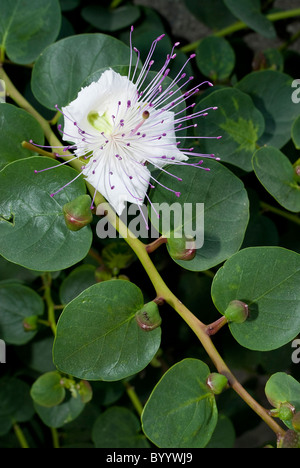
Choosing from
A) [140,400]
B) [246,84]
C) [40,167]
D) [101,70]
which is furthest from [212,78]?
[140,400]

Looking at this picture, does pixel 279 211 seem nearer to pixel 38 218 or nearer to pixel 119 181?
pixel 119 181

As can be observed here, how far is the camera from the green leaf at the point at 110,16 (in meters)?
1.35

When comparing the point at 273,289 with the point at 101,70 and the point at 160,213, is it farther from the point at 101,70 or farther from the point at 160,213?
the point at 101,70

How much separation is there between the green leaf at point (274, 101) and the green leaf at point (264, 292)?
0.42 metres

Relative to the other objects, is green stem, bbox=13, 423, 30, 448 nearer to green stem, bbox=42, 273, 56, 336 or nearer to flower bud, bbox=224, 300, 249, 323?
green stem, bbox=42, 273, 56, 336

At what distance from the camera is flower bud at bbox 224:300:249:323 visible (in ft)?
2.76

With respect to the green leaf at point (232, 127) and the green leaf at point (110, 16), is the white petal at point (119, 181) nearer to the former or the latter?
the green leaf at point (232, 127)

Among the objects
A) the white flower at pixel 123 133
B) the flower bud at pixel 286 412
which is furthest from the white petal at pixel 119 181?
the flower bud at pixel 286 412

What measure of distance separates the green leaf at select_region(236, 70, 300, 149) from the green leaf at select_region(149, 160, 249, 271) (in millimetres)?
349

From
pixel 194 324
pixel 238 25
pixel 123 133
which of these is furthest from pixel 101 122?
pixel 238 25

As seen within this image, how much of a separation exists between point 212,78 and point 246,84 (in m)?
0.15

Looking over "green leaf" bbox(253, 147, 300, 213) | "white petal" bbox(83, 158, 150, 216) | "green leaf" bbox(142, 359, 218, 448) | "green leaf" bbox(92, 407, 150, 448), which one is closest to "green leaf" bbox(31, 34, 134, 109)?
"white petal" bbox(83, 158, 150, 216)

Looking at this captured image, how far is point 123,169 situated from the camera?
0.92 meters
